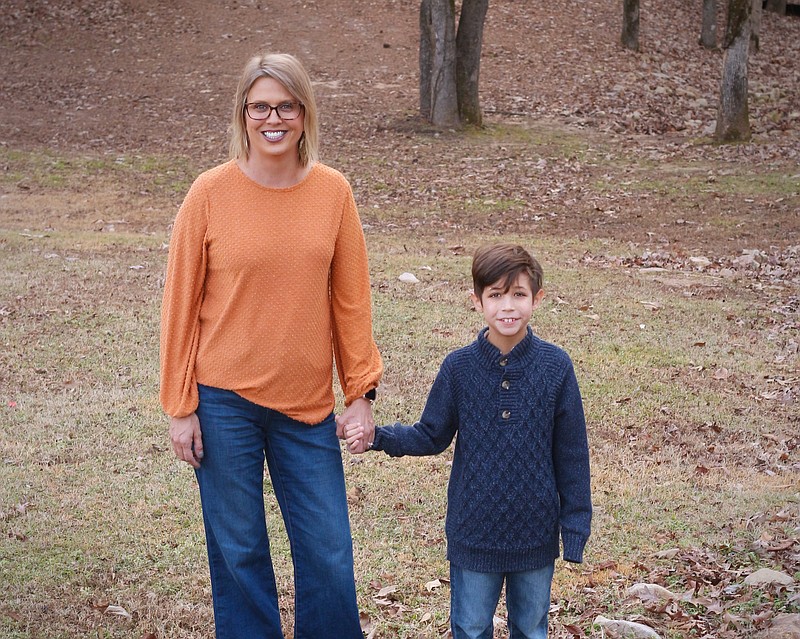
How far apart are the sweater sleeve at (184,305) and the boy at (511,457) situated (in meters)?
0.82

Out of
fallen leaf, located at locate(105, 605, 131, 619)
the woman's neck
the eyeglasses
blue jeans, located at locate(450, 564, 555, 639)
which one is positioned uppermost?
the eyeglasses

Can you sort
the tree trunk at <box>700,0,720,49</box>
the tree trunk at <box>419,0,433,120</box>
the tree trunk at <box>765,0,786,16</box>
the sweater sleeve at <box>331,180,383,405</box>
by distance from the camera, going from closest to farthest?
the sweater sleeve at <box>331,180,383,405</box>
the tree trunk at <box>419,0,433,120</box>
the tree trunk at <box>700,0,720,49</box>
the tree trunk at <box>765,0,786,16</box>

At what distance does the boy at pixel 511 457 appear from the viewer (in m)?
3.27

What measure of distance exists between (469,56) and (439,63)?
0.61m

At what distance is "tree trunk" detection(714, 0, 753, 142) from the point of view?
17.6 metres

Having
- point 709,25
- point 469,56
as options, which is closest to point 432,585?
point 469,56

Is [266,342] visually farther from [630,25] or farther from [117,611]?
[630,25]

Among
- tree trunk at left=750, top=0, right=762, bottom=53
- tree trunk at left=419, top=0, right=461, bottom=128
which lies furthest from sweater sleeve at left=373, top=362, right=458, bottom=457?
tree trunk at left=750, top=0, right=762, bottom=53

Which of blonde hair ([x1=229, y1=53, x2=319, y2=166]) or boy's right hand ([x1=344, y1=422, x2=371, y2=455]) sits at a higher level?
blonde hair ([x1=229, y1=53, x2=319, y2=166])

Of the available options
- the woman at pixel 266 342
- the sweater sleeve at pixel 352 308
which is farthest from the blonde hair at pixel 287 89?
the sweater sleeve at pixel 352 308

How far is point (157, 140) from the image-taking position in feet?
62.3

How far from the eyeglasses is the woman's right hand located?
0.99 m

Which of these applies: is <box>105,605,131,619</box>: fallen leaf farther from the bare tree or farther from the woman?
the bare tree

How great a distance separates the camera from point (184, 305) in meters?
3.38
